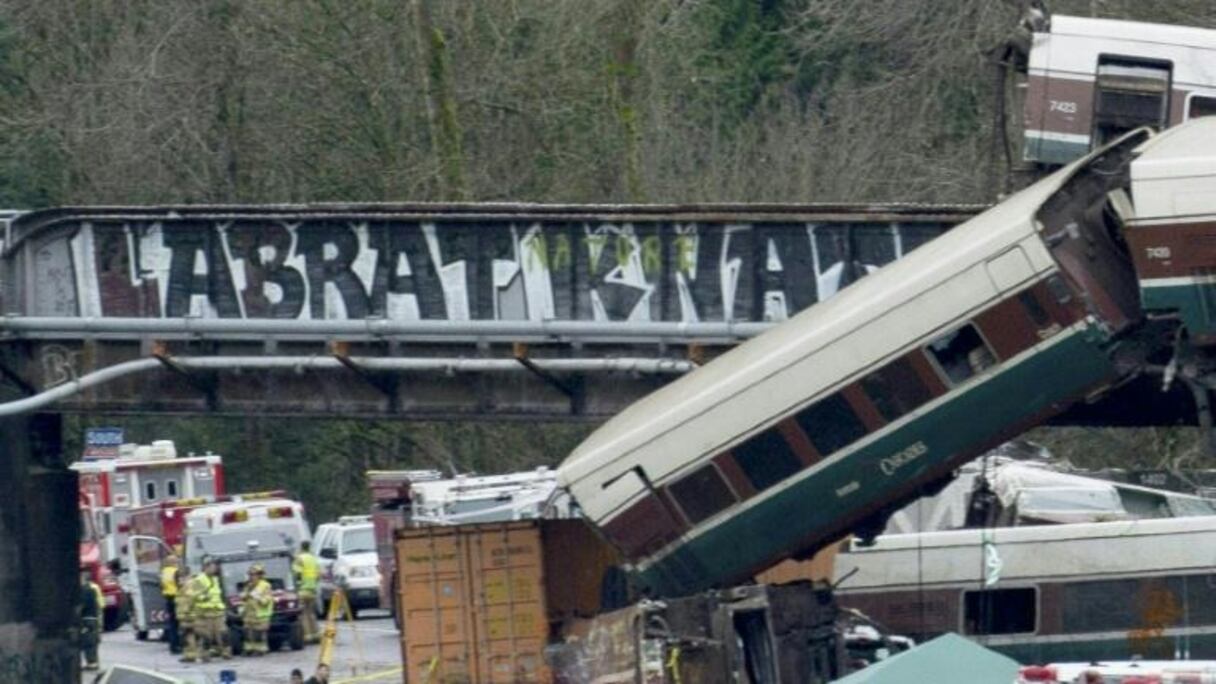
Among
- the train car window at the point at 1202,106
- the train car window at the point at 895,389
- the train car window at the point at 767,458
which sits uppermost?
the train car window at the point at 1202,106

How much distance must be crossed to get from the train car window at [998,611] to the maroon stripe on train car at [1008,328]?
594 cm

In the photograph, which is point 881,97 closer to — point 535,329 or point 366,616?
point 366,616

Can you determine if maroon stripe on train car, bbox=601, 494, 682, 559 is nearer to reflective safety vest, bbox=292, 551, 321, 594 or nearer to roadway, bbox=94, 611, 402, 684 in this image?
roadway, bbox=94, 611, 402, 684

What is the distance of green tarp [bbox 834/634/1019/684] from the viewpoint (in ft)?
48.8

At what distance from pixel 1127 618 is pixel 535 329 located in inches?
293

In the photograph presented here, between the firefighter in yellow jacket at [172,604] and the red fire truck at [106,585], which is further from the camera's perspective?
the red fire truck at [106,585]

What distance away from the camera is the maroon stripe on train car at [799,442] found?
22.8 meters

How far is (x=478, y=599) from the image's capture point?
90.8ft

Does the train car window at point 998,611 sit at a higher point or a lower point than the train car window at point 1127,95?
lower

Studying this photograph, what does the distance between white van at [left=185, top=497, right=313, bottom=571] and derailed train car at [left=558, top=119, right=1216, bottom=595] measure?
56.8 feet

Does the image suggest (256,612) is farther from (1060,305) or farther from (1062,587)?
(1060,305)

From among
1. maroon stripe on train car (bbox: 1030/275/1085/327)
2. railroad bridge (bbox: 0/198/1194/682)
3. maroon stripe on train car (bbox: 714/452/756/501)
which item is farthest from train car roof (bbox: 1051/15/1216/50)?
maroon stripe on train car (bbox: 714/452/756/501)

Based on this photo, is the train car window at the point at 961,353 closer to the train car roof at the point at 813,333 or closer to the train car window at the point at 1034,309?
the train car roof at the point at 813,333

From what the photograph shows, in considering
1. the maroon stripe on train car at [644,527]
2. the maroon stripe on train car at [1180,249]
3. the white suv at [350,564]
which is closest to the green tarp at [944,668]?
the maroon stripe on train car at [1180,249]
